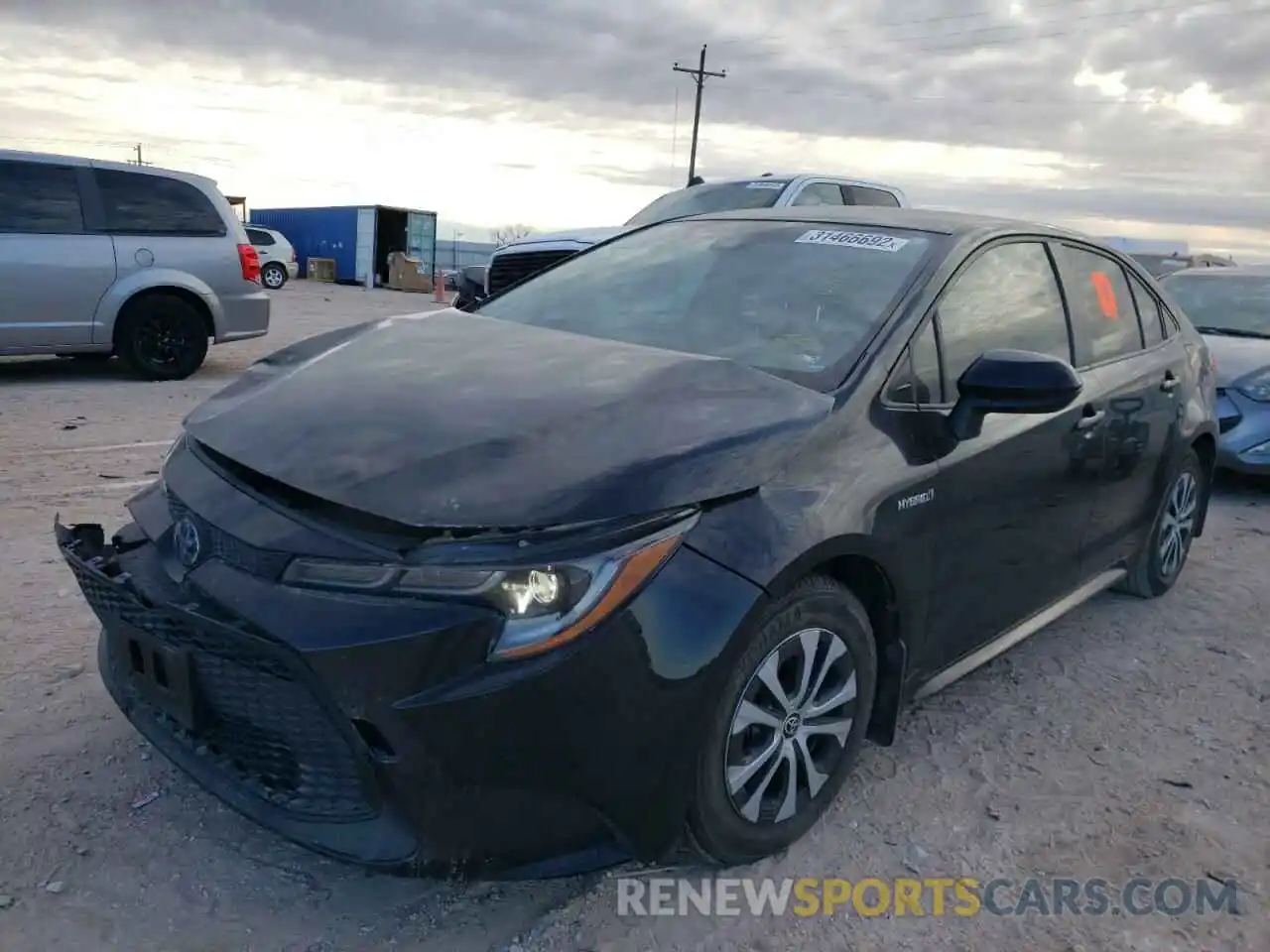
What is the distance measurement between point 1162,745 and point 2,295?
8.39 meters

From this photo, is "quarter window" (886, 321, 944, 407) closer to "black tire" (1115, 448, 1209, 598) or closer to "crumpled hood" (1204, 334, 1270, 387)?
"black tire" (1115, 448, 1209, 598)

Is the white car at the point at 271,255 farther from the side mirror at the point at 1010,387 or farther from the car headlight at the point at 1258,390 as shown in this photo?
the side mirror at the point at 1010,387

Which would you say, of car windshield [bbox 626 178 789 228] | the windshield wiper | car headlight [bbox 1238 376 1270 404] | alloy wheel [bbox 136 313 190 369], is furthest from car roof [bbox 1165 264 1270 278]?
alloy wheel [bbox 136 313 190 369]

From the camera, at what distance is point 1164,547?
14.8 feet

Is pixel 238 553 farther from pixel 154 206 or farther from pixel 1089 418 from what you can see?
pixel 154 206

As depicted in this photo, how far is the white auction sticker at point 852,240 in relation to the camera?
3205 millimetres

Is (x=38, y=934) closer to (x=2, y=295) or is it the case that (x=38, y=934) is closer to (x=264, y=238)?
(x=2, y=295)

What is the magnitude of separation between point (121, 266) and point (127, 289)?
0.62 ft

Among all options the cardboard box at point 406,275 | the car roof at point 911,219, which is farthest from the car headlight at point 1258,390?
the cardboard box at point 406,275

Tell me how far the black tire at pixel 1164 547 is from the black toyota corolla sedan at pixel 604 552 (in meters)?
1.19

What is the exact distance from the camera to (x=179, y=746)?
2.34 meters

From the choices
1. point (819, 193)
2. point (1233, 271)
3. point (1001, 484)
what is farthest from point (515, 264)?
point (1001, 484)

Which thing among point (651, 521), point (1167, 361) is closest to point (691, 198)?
point (1167, 361)

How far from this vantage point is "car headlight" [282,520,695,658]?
196 cm
